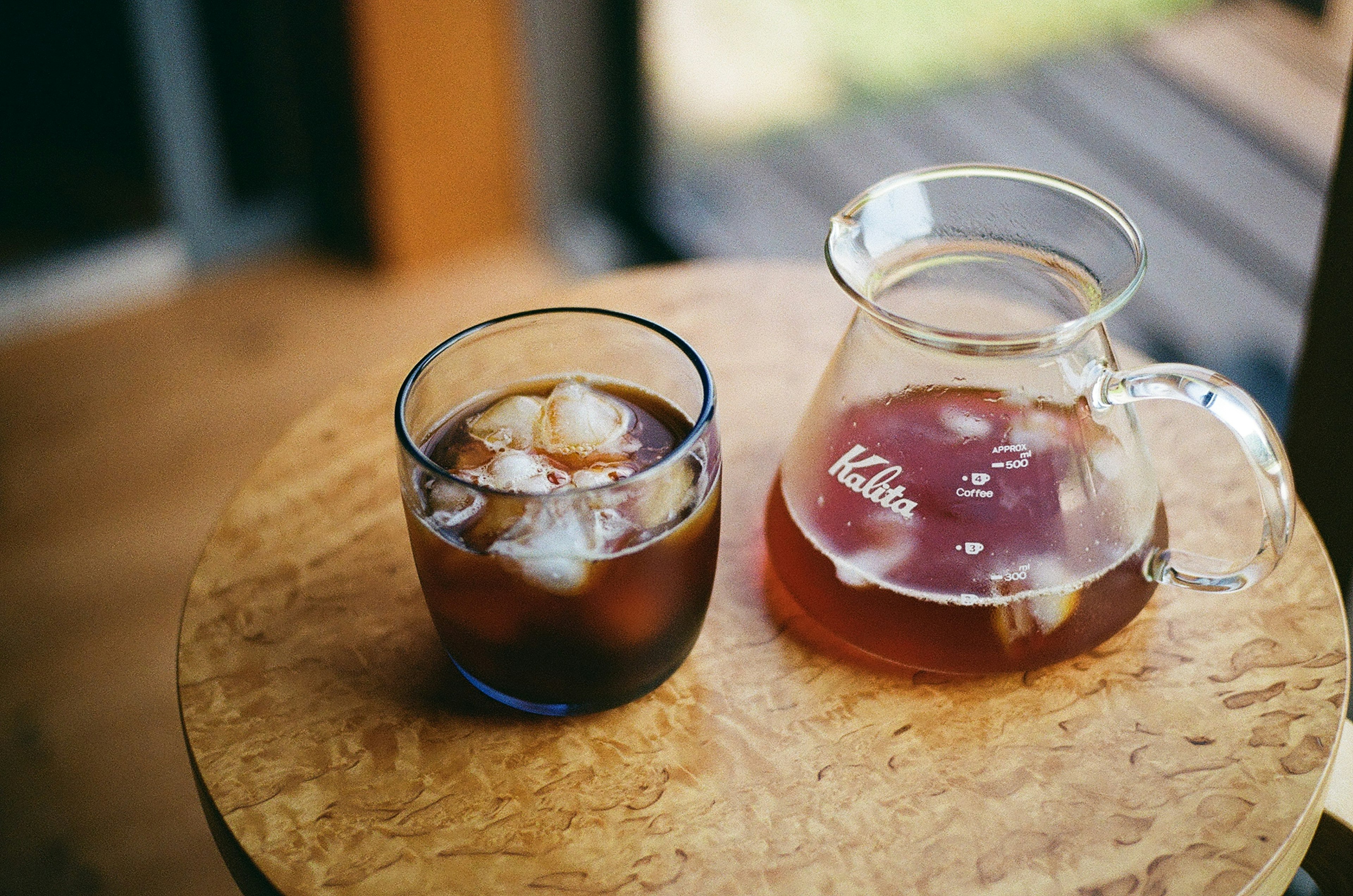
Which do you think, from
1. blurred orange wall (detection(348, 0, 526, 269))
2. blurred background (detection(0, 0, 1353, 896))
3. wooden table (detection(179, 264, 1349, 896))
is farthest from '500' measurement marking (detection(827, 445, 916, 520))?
blurred orange wall (detection(348, 0, 526, 269))

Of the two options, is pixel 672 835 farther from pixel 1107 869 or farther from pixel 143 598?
pixel 143 598

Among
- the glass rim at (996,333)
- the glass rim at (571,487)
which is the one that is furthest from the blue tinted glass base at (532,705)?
→ the glass rim at (996,333)

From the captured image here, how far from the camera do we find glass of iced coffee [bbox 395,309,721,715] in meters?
0.67

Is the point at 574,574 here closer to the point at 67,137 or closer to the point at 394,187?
the point at 394,187

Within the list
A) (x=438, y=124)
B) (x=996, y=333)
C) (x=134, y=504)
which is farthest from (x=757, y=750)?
(x=438, y=124)

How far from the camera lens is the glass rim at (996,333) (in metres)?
0.67

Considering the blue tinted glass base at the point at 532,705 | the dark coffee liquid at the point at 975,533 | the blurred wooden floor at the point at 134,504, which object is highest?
the dark coffee liquid at the point at 975,533

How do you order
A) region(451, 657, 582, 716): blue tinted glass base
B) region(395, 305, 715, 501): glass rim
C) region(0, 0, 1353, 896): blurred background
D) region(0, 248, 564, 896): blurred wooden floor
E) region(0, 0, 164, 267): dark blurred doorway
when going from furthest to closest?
Result: 1. region(0, 0, 164, 267): dark blurred doorway
2. region(0, 0, 1353, 896): blurred background
3. region(0, 248, 564, 896): blurred wooden floor
4. region(451, 657, 582, 716): blue tinted glass base
5. region(395, 305, 715, 501): glass rim

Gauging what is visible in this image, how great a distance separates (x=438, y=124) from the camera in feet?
7.53

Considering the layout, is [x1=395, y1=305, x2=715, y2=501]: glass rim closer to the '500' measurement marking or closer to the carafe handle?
the '500' measurement marking

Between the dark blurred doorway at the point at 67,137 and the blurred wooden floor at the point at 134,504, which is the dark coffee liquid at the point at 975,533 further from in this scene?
the dark blurred doorway at the point at 67,137

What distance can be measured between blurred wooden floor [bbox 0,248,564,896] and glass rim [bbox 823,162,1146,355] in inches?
18.7

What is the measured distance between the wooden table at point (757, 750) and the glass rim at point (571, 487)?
0.16m

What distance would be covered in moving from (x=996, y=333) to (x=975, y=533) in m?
0.12
